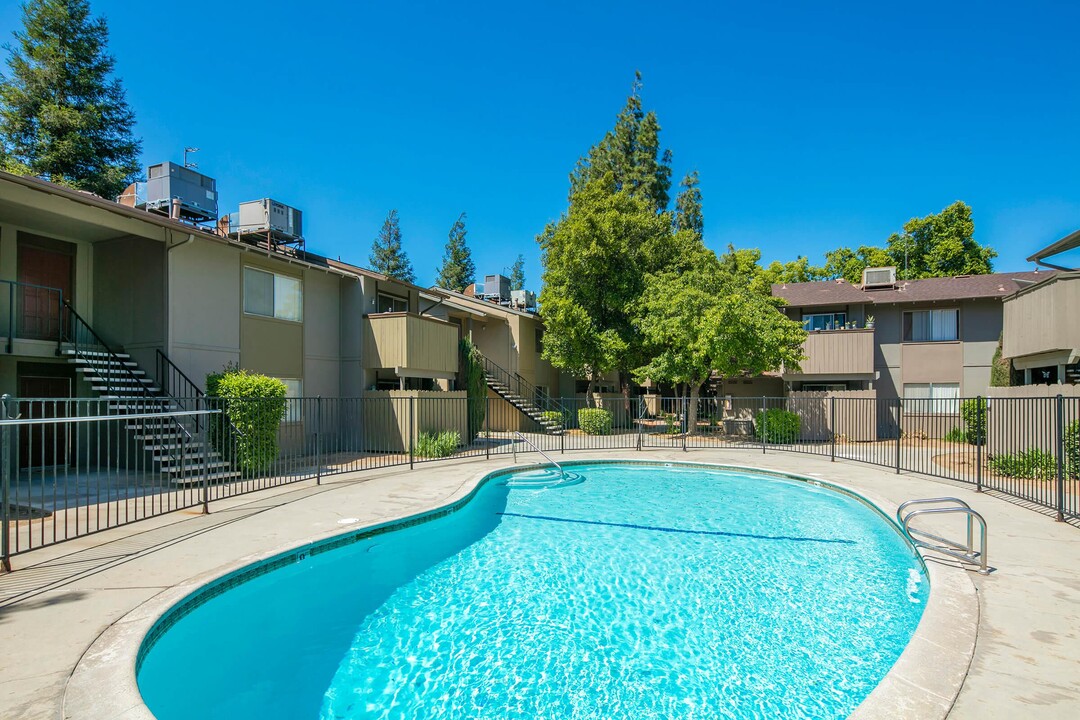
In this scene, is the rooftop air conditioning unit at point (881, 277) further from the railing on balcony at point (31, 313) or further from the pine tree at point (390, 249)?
the pine tree at point (390, 249)

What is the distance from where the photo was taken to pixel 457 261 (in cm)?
5103

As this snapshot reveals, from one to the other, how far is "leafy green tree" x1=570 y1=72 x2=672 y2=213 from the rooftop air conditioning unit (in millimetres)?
13687

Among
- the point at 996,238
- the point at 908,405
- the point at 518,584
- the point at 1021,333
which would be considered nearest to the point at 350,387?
the point at 518,584

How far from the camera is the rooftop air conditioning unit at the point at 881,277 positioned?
25.0 m

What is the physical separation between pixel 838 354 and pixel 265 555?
2251 cm

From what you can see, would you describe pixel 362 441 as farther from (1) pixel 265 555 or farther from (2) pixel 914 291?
(2) pixel 914 291

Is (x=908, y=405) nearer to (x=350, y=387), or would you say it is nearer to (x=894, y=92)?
(x=894, y=92)

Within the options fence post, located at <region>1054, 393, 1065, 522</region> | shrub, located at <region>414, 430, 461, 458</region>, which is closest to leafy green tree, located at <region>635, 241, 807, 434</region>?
shrub, located at <region>414, 430, 461, 458</region>

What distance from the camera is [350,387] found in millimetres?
18000

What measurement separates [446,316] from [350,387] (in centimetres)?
660

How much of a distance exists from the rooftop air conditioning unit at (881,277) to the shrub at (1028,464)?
1419 cm

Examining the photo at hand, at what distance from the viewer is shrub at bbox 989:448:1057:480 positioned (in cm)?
1137

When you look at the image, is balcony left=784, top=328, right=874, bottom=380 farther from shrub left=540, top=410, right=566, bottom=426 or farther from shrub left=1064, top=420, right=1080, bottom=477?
shrub left=1064, top=420, right=1080, bottom=477

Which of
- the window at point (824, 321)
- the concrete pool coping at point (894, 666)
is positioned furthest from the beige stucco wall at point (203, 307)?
the window at point (824, 321)
